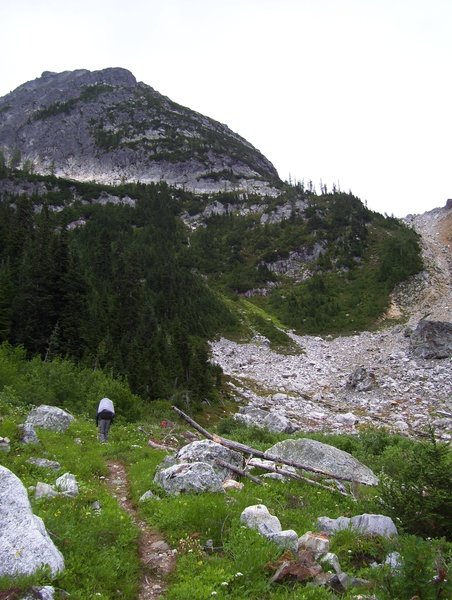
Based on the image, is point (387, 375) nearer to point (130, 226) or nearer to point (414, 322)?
point (414, 322)

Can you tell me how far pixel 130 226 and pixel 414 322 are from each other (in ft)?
178

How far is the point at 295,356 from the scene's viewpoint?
169ft

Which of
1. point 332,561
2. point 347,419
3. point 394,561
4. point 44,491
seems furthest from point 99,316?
point 394,561

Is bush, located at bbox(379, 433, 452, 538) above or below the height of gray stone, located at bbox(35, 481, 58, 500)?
above

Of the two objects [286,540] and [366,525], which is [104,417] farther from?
[366,525]

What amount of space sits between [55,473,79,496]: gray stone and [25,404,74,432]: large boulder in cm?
618

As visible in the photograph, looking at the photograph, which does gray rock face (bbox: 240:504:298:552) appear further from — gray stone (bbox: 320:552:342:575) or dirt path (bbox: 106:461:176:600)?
dirt path (bbox: 106:461:176:600)

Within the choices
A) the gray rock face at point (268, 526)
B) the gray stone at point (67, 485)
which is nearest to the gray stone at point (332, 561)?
the gray rock face at point (268, 526)

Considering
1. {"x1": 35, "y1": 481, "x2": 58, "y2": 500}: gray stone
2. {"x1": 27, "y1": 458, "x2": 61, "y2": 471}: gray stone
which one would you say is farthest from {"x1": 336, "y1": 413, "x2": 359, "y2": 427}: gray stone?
{"x1": 35, "y1": 481, "x2": 58, "y2": 500}: gray stone

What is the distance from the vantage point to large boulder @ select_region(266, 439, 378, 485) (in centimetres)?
1235

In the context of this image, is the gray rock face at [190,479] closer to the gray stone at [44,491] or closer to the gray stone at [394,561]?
the gray stone at [44,491]

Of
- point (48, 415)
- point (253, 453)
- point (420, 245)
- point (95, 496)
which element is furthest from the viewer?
point (420, 245)

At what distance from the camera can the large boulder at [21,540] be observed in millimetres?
5277

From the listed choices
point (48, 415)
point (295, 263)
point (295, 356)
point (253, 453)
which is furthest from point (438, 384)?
point (295, 263)
